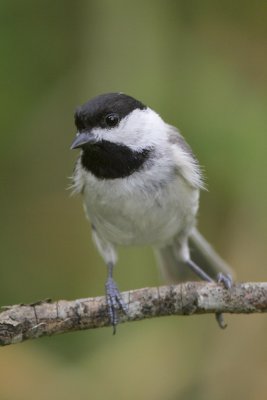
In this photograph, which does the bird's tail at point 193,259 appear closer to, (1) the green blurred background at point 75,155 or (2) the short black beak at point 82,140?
(1) the green blurred background at point 75,155

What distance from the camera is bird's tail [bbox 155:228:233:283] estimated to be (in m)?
3.90

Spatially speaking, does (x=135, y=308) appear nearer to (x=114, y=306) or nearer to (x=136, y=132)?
(x=114, y=306)

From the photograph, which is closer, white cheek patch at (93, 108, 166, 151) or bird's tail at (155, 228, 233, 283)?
white cheek patch at (93, 108, 166, 151)

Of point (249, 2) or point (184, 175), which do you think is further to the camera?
point (249, 2)

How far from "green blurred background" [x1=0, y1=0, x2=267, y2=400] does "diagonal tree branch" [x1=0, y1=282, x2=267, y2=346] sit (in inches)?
46.2

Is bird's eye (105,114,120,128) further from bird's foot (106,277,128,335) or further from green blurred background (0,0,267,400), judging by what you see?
green blurred background (0,0,267,400)

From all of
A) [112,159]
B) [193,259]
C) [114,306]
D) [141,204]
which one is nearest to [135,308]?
[114,306]

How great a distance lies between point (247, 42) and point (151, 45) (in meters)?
0.63

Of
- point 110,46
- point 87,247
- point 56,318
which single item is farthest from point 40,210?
point 56,318

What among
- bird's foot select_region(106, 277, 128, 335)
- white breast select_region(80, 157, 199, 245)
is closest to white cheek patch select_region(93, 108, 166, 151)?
white breast select_region(80, 157, 199, 245)

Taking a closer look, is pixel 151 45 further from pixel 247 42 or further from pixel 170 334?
pixel 170 334

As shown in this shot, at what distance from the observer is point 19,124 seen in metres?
4.21

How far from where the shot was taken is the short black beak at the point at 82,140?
10.0 ft

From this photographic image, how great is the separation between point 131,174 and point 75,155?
122cm
